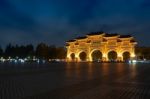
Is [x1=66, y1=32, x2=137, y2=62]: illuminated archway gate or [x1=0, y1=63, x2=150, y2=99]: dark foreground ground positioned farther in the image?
[x1=66, y1=32, x2=137, y2=62]: illuminated archway gate

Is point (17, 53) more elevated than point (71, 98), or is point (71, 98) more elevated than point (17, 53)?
point (17, 53)

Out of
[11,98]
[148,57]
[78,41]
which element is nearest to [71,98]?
[11,98]

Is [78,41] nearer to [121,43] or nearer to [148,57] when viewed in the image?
[121,43]

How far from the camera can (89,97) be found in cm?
809

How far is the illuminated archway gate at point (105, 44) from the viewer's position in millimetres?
87450

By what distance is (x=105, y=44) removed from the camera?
88.7 meters

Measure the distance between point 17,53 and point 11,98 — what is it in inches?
4229

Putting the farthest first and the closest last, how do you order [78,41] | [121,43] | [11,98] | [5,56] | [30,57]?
[5,56] → [30,57] → [78,41] → [121,43] → [11,98]

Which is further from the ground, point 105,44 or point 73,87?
point 105,44

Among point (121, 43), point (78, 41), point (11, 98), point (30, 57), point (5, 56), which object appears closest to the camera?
point (11, 98)

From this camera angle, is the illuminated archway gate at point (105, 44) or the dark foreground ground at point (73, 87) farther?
the illuminated archway gate at point (105, 44)

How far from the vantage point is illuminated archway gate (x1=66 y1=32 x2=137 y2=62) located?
87.4 m

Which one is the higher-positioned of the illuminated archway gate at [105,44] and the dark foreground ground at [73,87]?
the illuminated archway gate at [105,44]

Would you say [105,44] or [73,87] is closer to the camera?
[73,87]
